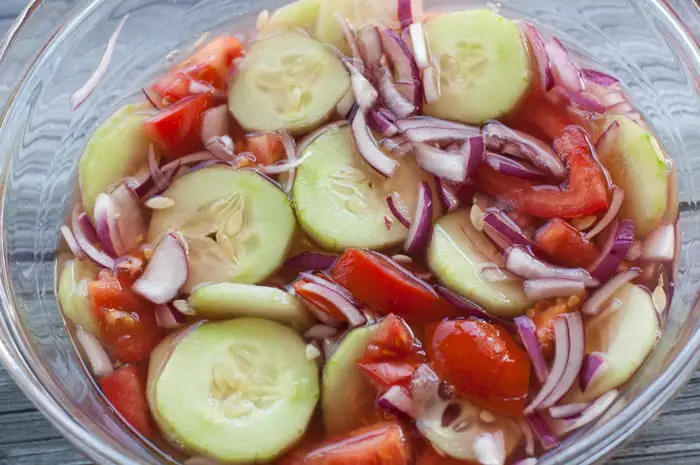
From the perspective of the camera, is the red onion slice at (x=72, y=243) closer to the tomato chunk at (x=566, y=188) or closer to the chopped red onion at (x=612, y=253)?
the tomato chunk at (x=566, y=188)

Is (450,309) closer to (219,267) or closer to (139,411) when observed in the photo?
(219,267)

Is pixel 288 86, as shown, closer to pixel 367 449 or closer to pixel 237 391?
pixel 237 391

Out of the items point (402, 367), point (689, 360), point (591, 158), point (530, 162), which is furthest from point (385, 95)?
point (689, 360)

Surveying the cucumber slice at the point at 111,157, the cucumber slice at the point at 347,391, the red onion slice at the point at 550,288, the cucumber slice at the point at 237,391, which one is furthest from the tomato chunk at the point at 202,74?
the red onion slice at the point at 550,288

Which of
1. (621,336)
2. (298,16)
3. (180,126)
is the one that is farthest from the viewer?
(298,16)

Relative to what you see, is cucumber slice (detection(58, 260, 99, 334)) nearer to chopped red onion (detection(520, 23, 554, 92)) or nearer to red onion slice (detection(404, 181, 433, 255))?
red onion slice (detection(404, 181, 433, 255))

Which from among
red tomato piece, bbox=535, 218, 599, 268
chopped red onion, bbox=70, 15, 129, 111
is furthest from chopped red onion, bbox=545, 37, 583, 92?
chopped red onion, bbox=70, 15, 129, 111

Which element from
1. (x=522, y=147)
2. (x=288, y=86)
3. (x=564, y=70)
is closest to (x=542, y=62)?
(x=564, y=70)
